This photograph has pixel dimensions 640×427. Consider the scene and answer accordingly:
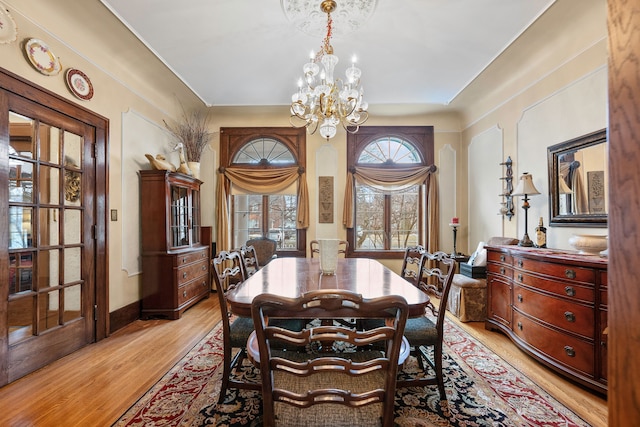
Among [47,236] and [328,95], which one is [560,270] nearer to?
→ [328,95]

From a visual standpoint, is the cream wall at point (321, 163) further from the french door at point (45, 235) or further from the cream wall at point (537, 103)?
the french door at point (45, 235)

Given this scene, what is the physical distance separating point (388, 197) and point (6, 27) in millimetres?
4535

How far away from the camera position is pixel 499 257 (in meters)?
2.93

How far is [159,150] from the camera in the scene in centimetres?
396

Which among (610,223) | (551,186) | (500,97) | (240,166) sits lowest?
(610,223)

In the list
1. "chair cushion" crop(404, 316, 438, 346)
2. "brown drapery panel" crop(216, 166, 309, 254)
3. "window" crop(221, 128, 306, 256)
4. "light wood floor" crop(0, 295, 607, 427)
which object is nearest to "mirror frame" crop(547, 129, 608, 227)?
"light wood floor" crop(0, 295, 607, 427)

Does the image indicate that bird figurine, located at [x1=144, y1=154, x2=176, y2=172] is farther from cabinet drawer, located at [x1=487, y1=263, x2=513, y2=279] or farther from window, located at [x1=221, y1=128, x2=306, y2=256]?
cabinet drawer, located at [x1=487, y1=263, x2=513, y2=279]

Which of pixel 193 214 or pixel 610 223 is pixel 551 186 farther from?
pixel 193 214

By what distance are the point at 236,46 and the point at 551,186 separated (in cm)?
346

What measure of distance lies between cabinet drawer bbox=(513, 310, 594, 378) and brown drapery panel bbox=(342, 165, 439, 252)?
230cm

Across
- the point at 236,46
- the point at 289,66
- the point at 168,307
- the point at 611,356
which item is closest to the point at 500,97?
the point at 289,66

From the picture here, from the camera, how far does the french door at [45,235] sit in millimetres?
2084

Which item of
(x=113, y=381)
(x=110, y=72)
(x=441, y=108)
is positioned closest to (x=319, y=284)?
(x=113, y=381)

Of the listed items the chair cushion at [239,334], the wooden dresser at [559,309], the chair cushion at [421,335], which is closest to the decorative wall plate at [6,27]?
the chair cushion at [239,334]
